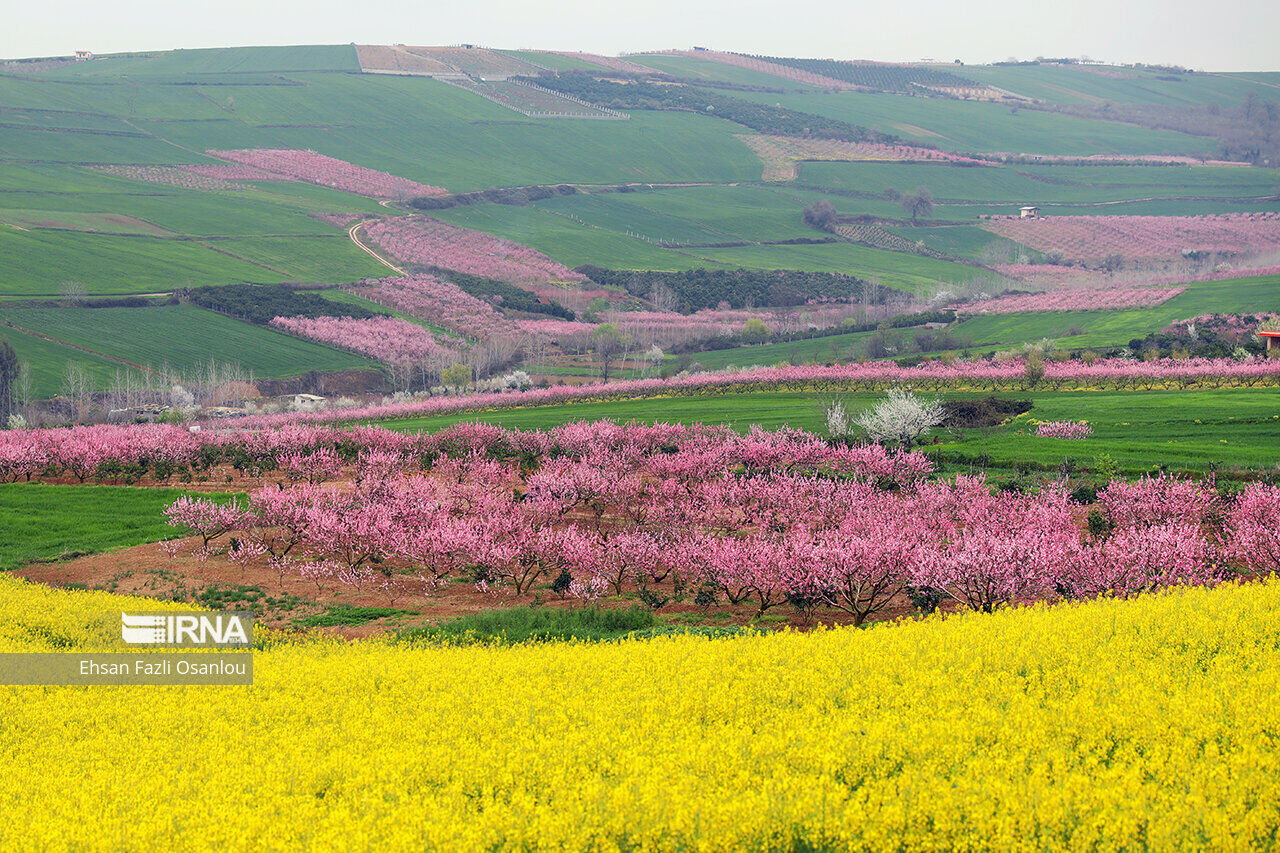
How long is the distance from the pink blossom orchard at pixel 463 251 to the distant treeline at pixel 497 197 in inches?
430

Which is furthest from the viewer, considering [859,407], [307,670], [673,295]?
[673,295]

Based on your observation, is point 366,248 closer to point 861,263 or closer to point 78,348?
point 78,348

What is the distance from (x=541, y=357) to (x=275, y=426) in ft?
146

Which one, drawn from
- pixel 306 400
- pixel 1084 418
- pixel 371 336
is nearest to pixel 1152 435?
pixel 1084 418

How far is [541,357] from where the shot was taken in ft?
363

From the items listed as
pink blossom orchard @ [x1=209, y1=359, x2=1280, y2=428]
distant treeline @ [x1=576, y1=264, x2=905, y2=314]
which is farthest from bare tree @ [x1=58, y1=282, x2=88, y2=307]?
distant treeline @ [x1=576, y1=264, x2=905, y2=314]

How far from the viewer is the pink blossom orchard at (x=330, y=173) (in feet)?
609

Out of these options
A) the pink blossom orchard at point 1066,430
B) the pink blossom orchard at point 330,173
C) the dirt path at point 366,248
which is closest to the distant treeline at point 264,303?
the dirt path at point 366,248

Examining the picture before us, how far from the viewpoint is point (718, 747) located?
483 inches

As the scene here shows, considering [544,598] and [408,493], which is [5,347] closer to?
[408,493]

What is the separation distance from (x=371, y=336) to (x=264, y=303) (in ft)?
49.2

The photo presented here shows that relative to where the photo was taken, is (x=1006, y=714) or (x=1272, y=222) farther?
(x=1272, y=222)

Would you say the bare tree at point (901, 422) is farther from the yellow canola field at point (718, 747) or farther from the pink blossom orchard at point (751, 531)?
the yellow canola field at point (718, 747)

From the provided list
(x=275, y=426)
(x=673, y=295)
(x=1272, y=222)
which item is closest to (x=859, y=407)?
(x=275, y=426)
